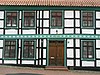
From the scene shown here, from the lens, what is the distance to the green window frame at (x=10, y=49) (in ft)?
89.4

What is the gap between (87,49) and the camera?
27.3m

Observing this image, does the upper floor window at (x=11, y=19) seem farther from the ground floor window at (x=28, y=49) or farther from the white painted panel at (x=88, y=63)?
the white painted panel at (x=88, y=63)

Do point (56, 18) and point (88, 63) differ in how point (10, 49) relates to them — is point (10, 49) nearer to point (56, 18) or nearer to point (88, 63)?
point (56, 18)

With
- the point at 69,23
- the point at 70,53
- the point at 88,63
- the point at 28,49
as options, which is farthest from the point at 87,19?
the point at 28,49

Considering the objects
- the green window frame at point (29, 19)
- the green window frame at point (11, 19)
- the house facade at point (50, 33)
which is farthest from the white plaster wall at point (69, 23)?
the green window frame at point (11, 19)

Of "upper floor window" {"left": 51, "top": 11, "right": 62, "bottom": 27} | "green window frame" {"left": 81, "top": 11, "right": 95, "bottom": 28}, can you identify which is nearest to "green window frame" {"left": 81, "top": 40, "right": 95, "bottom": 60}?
"green window frame" {"left": 81, "top": 11, "right": 95, "bottom": 28}

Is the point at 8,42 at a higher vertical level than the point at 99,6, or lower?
lower

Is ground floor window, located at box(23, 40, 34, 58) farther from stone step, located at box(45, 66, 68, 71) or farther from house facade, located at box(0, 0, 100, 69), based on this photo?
stone step, located at box(45, 66, 68, 71)

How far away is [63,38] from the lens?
27156 millimetres

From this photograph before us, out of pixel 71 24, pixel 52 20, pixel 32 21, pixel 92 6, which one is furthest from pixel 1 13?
pixel 92 6

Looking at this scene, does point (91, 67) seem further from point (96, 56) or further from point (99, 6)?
point (99, 6)

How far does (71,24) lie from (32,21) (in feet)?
11.9

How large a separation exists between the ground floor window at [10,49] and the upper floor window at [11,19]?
5.19 feet

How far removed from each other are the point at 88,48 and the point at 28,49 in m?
5.48
